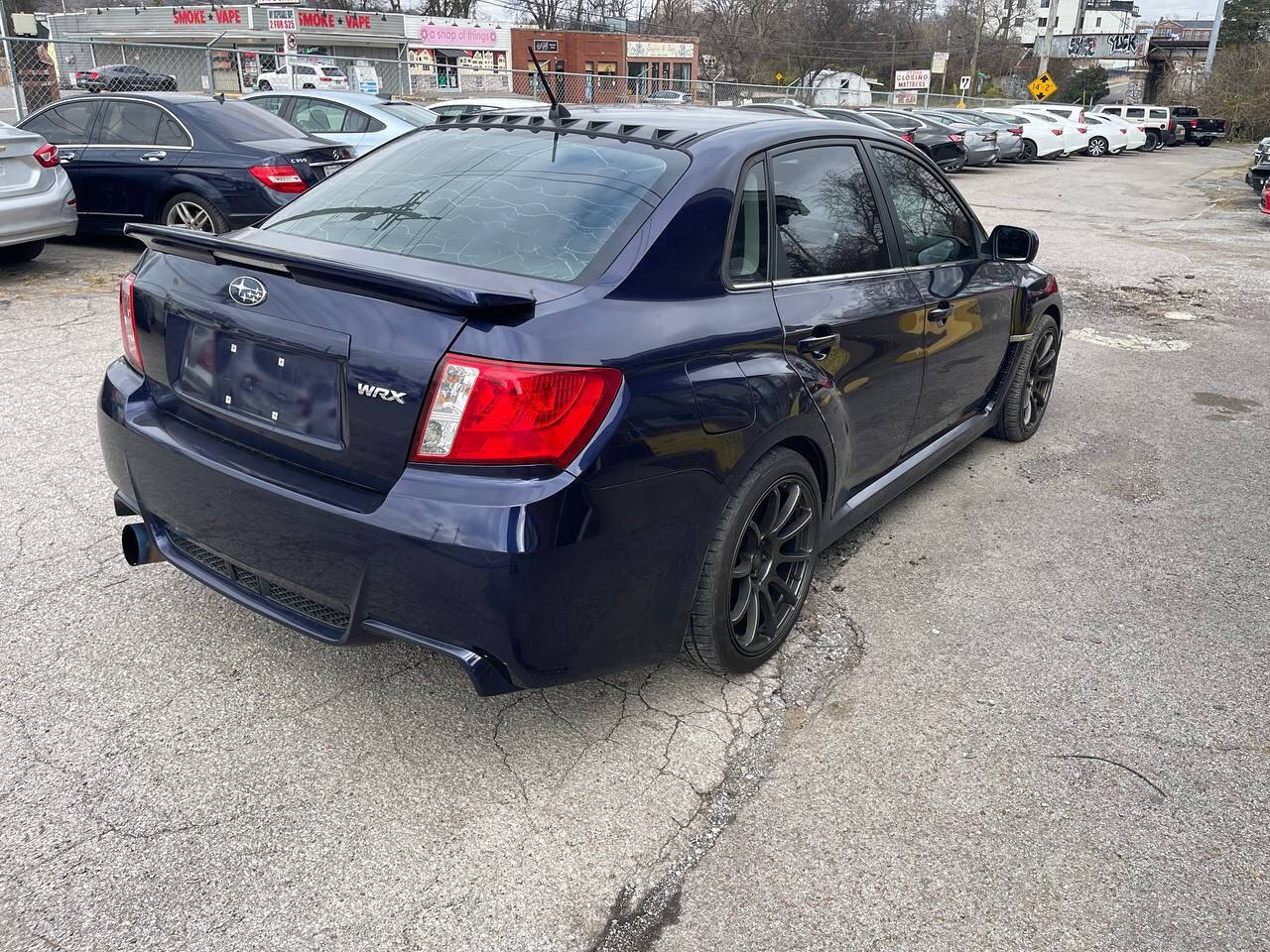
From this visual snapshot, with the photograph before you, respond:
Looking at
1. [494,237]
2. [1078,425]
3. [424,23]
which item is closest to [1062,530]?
[1078,425]

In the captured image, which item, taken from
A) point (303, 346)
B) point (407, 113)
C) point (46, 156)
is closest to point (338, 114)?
point (407, 113)

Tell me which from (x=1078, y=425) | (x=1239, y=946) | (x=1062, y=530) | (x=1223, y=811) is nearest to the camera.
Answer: (x=1239, y=946)

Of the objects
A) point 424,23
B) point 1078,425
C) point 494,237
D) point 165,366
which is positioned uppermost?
point 424,23

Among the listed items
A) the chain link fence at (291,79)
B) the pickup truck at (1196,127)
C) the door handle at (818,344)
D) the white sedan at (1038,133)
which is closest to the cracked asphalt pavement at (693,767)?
the door handle at (818,344)

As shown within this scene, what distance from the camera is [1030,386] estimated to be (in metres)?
5.31

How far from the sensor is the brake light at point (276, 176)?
838 centimetres

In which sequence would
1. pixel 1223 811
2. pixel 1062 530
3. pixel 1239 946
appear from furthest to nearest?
pixel 1062 530 < pixel 1223 811 < pixel 1239 946

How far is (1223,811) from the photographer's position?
2631 millimetres

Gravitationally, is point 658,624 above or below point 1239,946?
above

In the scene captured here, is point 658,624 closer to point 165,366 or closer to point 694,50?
point 165,366

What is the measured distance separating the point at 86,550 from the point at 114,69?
33143 mm

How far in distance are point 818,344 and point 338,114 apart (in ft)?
36.1

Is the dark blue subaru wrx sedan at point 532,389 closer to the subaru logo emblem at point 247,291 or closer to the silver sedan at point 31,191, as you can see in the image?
the subaru logo emblem at point 247,291

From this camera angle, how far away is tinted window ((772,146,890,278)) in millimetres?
3207
